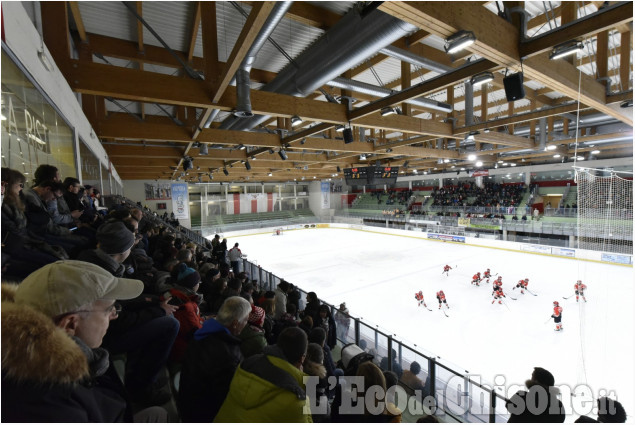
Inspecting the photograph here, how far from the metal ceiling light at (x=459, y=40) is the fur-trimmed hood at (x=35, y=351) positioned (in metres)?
3.42

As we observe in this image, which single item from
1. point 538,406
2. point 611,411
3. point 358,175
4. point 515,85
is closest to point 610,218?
point 358,175

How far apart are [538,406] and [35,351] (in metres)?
3.20

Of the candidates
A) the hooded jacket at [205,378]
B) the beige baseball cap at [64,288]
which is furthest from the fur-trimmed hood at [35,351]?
the hooded jacket at [205,378]

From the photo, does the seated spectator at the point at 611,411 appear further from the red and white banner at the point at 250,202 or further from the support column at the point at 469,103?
the red and white banner at the point at 250,202

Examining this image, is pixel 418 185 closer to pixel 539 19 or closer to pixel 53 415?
pixel 539 19

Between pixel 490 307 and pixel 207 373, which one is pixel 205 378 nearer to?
pixel 207 373

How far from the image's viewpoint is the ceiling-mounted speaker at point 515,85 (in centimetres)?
370

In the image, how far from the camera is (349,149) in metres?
10.0

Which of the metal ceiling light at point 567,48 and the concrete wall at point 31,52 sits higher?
the metal ceiling light at point 567,48

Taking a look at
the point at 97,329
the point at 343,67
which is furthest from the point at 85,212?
the point at 343,67

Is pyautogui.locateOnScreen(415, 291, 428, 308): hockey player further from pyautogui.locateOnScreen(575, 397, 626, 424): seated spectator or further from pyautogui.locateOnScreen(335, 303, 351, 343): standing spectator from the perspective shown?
pyautogui.locateOnScreen(575, 397, 626, 424): seated spectator

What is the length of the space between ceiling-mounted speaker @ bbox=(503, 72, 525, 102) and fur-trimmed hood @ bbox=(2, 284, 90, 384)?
15.7 feet

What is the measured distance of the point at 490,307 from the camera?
9.56 metres

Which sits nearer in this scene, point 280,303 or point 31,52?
point 31,52
